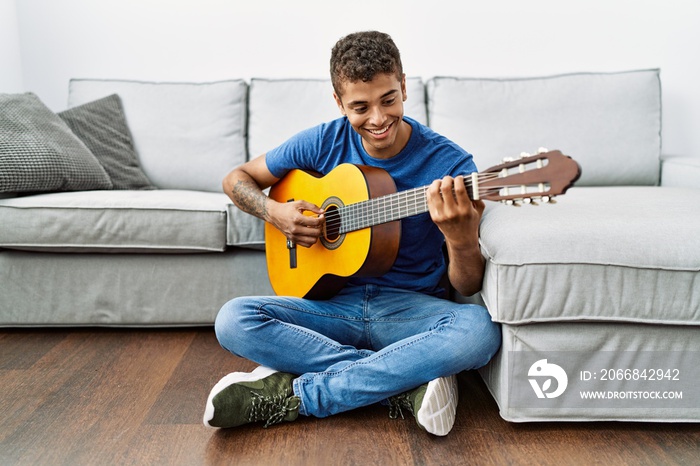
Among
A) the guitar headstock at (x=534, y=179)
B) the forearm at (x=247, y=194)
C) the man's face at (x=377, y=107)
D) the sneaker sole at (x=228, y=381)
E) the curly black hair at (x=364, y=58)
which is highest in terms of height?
the curly black hair at (x=364, y=58)

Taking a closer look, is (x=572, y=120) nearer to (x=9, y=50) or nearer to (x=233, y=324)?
(x=233, y=324)

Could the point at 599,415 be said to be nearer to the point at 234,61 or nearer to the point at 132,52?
the point at 234,61

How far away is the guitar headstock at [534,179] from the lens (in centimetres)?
112

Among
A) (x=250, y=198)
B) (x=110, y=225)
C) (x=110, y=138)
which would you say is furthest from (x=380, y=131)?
(x=110, y=138)

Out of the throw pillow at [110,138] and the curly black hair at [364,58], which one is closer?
the curly black hair at [364,58]

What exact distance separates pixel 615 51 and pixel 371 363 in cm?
204

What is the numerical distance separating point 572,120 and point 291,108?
107 centimetres

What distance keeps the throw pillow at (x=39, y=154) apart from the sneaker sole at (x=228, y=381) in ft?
3.60

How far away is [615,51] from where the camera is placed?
2.79m

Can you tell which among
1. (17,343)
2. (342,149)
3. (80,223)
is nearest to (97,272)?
(80,223)

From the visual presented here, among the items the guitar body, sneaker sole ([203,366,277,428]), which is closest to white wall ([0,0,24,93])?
the guitar body

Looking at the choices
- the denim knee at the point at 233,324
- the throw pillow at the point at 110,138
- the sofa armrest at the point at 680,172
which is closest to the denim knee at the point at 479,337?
the denim knee at the point at 233,324

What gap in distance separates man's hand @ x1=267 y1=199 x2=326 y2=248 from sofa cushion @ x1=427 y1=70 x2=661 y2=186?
35.8 inches

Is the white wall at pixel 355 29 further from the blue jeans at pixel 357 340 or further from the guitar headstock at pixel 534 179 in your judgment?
the guitar headstock at pixel 534 179
